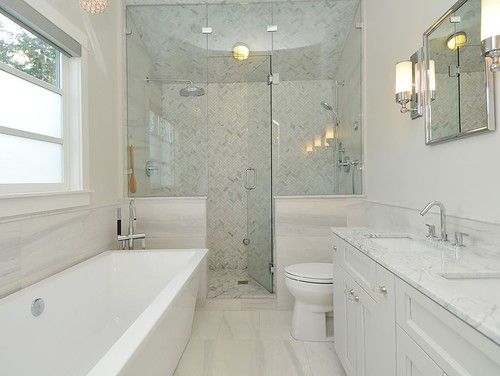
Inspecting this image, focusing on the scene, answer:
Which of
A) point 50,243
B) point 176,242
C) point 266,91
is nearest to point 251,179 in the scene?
point 266,91

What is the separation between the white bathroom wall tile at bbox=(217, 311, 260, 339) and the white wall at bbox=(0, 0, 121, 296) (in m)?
1.14

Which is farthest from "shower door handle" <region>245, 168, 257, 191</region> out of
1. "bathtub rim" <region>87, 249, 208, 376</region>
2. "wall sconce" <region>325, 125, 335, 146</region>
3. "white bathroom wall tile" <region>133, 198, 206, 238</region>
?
"bathtub rim" <region>87, 249, 208, 376</region>

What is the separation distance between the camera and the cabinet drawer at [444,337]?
0.71 m

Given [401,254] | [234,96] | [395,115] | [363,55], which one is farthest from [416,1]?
[234,96]

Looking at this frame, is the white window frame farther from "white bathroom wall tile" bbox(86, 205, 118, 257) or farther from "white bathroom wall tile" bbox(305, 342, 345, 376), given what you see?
"white bathroom wall tile" bbox(305, 342, 345, 376)

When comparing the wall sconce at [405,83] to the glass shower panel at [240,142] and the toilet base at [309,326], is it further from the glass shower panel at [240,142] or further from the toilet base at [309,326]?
the toilet base at [309,326]

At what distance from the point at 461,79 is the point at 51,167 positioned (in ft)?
7.93

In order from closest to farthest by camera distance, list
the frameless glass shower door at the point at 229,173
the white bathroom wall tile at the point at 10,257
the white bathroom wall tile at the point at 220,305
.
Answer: the white bathroom wall tile at the point at 10,257 → the white bathroom wall tile at the point at 220,305 → the frameless glass shower door at the point at 229,173

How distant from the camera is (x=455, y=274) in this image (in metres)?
1.09

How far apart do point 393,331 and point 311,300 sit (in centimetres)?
118

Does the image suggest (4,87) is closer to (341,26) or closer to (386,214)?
(386,214)

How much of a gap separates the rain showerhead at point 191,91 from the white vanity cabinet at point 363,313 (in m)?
1.98

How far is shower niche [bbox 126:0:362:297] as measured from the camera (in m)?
3.07

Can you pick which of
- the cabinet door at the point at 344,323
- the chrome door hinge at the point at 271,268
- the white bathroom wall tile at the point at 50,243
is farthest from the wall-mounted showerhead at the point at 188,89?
the cabinet door at the point at 344,323
